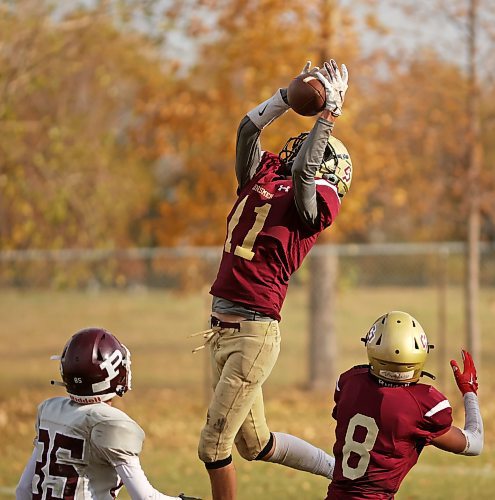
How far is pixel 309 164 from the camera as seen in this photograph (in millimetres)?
5469

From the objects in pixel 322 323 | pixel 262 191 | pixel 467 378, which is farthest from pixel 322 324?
pixel 467 378

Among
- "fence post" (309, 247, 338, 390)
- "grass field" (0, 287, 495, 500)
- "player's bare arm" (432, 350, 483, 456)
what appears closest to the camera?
"player's bare arm" (432, 350, 483, 456)

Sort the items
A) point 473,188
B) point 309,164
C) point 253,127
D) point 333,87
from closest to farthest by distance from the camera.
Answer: point 309,164 < point 333,87 < point 253,127 < point 473,188

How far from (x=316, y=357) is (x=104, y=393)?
32.1ft

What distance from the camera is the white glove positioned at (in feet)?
18.2

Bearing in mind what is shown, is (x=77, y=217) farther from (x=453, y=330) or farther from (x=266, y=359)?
(x=453, y=330)

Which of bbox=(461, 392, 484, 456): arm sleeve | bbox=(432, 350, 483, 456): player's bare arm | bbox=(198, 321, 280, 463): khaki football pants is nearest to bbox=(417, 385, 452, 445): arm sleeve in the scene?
bbox=(432, 350, 483, 456): player's bare arm

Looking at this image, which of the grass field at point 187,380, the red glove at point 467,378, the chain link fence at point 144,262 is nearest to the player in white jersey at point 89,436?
the red glove at point 467,378

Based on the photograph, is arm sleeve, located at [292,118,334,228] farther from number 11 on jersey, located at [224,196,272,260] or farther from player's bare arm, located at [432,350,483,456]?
player's bare arm, located at [432,350,483,456]

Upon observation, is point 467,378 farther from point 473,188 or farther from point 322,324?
point 322,324

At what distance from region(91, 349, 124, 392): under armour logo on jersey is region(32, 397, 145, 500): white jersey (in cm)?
7

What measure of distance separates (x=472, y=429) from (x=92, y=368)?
186 centimetres

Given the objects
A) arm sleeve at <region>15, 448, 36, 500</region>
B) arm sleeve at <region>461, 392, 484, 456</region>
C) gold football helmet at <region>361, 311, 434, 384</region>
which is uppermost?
gold football helmet at <region>361, 311, 434, 384</region>

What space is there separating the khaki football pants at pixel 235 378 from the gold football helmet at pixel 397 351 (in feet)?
3.33
